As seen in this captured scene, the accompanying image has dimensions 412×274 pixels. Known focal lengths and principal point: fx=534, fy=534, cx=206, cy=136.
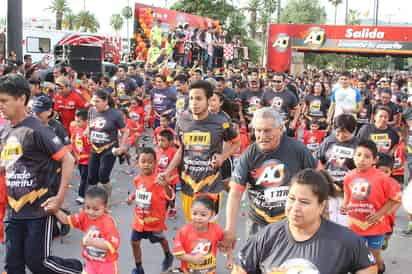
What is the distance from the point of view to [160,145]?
7.69 metres

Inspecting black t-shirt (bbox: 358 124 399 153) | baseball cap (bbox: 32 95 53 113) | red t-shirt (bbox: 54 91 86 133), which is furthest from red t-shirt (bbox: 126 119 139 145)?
black t-shirt (bbox: 358 124 399 153)

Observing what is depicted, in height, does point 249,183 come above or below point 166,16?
below

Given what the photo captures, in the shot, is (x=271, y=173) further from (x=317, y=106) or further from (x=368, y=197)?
(x=317, y=106)

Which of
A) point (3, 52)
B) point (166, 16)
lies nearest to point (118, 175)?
point (3, 52)

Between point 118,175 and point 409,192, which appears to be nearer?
point 409,192

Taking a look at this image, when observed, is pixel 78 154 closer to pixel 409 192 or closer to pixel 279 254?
pixel 279 254

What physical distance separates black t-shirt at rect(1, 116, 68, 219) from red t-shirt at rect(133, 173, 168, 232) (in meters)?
1.36

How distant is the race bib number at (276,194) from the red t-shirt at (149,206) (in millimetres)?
1723

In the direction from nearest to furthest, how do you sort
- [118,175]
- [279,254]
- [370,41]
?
[279,254]
[118,175]
[370,41]

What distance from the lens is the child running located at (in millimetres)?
4676

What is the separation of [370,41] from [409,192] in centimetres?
2985

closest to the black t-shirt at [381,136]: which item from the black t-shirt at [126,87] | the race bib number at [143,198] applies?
the race bib number at [143,198]

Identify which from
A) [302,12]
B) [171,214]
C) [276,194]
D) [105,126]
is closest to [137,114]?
[105,126]

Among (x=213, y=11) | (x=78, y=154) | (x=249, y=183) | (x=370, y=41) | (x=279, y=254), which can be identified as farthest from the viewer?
(x=213, y=11)
